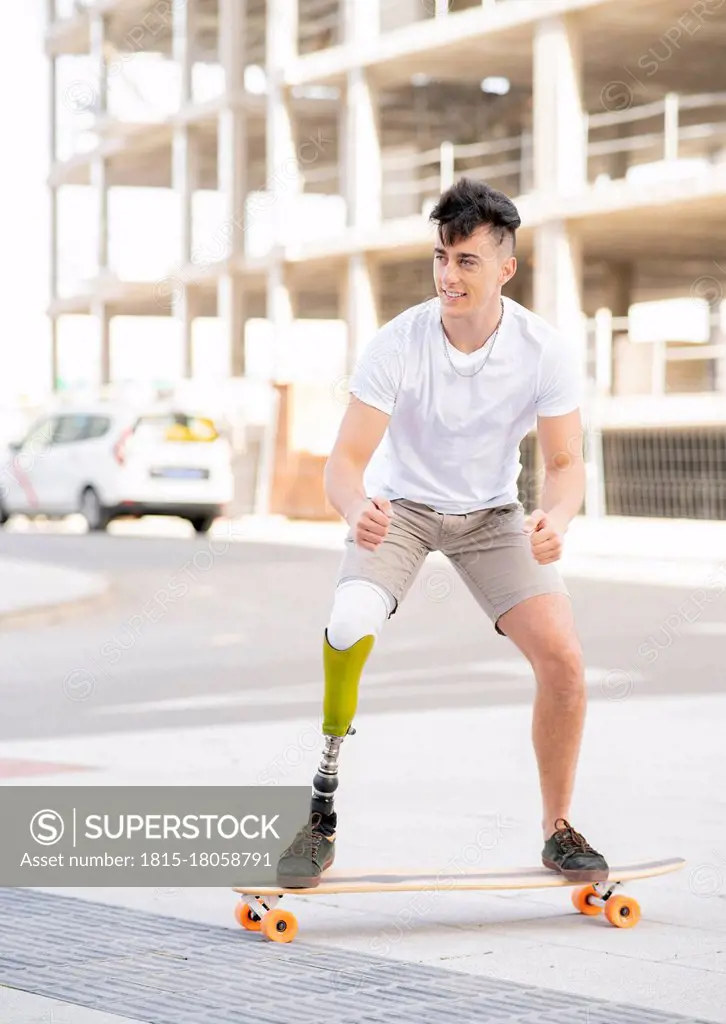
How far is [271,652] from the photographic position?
13.2 m

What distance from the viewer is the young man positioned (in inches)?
201

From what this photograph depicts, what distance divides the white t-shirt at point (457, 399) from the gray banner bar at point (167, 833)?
2.86 feet

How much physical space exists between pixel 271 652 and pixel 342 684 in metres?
8.17

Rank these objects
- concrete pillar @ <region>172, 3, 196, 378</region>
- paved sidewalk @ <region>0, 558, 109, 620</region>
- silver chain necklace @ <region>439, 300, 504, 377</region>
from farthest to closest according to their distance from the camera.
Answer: concrete pillar @ <region>172, 3, 196, 378</region>, paved sidewalk @ <region>0, 558, 109, 620</region>, silver chain necklace @ <region>439, 300, 504, 377</region>

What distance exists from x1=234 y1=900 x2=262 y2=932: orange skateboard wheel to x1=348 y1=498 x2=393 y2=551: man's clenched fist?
3.17 feet

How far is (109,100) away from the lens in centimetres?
5319

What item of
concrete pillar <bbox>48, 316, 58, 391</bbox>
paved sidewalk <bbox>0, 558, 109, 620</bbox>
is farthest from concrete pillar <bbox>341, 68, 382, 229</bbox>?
paved sidewalk <bbox>0, 558, 109, 620</bbox>

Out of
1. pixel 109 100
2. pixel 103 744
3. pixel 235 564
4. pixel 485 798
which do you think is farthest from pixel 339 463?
pixel 109 100

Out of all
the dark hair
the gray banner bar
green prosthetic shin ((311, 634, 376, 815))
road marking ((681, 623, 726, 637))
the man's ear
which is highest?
the dark hair

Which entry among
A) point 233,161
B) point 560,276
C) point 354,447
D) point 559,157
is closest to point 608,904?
point 354,447

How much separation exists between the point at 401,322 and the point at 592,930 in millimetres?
1623

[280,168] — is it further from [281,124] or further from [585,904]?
[585,904]

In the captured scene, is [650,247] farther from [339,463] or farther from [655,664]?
[339,463]

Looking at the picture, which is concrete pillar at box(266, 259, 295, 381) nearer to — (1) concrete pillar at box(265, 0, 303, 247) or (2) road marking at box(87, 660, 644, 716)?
(1) concrete pillar at box(265, 0, 303, 247)
